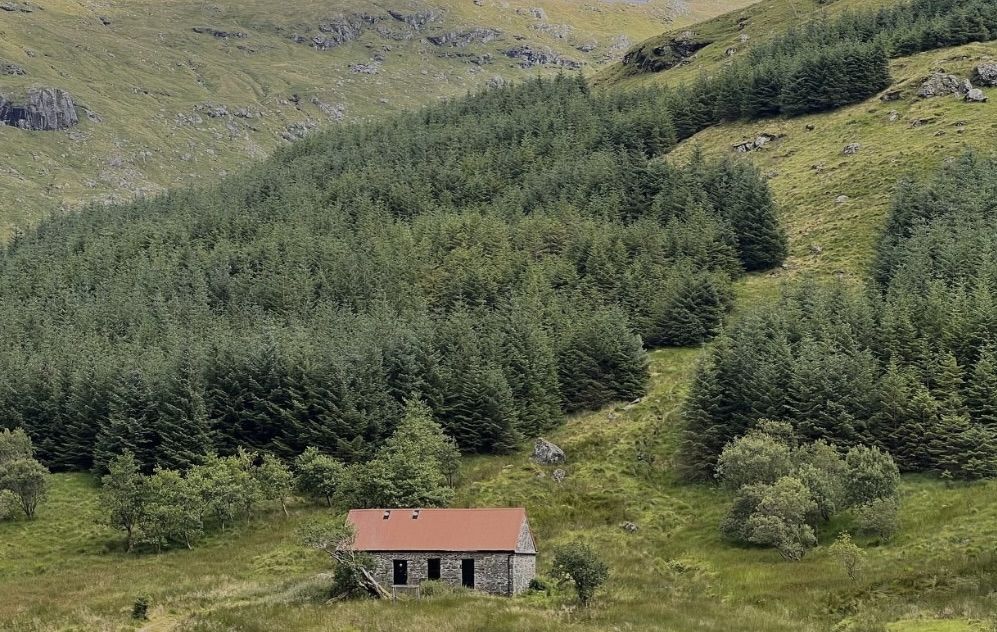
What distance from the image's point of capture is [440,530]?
188 feet

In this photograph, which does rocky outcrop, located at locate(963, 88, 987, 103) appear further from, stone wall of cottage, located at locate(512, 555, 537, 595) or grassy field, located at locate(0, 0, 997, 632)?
stone wall of cottage, located at locate(512, 555, 537, 595)

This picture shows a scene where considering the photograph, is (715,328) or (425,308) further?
(425,308)

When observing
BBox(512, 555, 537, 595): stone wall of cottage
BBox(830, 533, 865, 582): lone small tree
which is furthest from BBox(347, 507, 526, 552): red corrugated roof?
BBox(830, 533, 865, 582): lone small tree

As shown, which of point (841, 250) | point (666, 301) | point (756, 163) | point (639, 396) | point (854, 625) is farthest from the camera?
point (756, 163)

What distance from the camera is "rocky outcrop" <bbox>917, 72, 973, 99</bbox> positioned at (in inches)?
6421

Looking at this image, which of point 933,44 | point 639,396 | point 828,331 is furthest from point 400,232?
point 933,44

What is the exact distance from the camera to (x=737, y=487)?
222 ft

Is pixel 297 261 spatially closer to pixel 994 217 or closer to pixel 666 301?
pixel 666 301

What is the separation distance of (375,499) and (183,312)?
7577 centimetres

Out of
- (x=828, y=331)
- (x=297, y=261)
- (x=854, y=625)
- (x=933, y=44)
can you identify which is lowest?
(x=854, y=625)

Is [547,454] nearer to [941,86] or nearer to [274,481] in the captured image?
[274,481]

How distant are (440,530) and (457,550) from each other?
2.16 m

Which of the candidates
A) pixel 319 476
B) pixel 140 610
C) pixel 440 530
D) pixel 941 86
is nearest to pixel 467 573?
pixel 440 530

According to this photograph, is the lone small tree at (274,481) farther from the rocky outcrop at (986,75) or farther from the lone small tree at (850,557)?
the rocky outcrop at (986,75)
